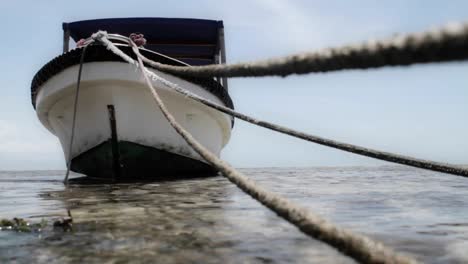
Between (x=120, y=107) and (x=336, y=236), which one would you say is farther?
(x=120, y=107)

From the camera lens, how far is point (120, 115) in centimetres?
677

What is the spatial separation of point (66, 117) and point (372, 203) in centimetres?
552

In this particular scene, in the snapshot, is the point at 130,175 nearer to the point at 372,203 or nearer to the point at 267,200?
the point at 372,203

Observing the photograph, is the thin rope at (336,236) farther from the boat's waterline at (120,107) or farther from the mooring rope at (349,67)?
the boat's waterline at (120,107)

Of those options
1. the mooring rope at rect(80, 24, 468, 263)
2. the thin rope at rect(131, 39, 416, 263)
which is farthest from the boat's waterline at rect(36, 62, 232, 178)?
the thin rope at rect(131, 39, 416, 263)

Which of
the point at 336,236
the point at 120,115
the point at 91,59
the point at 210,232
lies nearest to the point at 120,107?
the point at 120,115

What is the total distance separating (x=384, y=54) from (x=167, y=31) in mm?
9691

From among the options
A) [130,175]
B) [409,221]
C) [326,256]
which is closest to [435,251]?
[326,256]

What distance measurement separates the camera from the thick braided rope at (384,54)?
0.52m

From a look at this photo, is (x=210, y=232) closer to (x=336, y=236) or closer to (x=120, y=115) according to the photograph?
(x=336, y=236)

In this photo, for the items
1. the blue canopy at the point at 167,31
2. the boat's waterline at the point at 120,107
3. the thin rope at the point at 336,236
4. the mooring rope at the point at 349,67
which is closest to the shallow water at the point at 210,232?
the mooring rope at the point at 349,67

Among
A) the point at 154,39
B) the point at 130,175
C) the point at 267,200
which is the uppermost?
the point at 154,39

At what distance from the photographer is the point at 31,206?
4.12 meters

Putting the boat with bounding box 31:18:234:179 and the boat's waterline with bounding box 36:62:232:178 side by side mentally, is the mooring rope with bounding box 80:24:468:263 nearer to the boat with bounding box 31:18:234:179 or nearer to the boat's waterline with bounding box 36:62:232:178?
the boat with bounding box 31:18:234:179
